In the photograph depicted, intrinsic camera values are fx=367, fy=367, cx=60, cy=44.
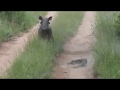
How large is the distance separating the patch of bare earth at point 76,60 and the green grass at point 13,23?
2.34 metres

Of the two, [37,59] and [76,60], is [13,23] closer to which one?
[76,60]

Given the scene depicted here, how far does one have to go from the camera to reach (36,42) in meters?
11.0

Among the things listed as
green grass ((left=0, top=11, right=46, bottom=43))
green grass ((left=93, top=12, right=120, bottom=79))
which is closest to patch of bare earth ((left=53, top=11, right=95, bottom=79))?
green grass ((left=93, top=12, right=120, bottom=79))

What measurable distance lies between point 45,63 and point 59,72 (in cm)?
75

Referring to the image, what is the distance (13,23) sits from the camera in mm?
15828

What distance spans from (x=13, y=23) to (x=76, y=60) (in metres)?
5.49

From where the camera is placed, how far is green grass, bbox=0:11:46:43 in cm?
1390

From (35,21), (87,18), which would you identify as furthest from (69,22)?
(87,18)

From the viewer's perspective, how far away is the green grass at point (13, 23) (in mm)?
13903

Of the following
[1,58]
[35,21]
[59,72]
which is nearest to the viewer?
[59,72]

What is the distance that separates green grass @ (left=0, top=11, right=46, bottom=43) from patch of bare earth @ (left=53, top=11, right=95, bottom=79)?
7.67ft

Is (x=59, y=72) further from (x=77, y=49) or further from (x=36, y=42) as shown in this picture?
(x=77, y=49)

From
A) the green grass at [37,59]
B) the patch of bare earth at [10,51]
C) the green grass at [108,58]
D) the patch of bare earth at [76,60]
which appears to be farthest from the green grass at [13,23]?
the green grass at [108,58]

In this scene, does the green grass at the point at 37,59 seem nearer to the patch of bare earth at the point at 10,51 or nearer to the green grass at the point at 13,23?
the patch of bare earth at the point at 10,51
